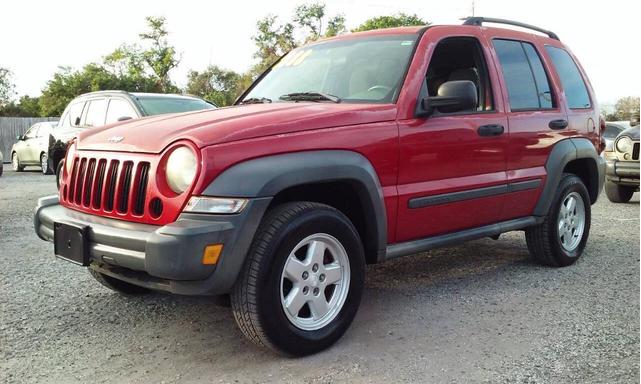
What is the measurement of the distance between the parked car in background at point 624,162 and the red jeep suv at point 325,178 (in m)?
4.65

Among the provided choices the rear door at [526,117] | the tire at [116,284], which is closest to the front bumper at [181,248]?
the tire at [116,284]

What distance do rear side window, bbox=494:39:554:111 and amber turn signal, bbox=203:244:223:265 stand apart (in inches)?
106

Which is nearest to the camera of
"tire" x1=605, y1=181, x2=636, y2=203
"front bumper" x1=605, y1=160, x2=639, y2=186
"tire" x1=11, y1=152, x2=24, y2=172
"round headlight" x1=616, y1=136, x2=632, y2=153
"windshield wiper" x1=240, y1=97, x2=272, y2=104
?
"windshield wiper" x1=240, y1=97, x2=272, y2=104

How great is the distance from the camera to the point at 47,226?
366 cm

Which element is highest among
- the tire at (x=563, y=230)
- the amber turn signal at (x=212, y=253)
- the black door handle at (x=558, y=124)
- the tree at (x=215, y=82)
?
the tree at (x=215, y=82)

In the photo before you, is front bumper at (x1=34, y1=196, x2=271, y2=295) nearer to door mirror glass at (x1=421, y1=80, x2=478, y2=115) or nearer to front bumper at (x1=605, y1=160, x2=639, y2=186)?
door mirror glass at (x1=421, y1=80, x2=478, y2=115)

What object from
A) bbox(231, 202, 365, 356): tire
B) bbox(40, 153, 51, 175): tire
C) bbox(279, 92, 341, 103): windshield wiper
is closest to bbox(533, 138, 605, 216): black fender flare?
bbox(279, 92, 341, 103): windshield wiper

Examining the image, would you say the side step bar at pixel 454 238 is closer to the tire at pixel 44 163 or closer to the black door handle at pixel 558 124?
the black door handle at pixel 558 124

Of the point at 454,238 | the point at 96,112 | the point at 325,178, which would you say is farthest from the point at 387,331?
the point at 96,112

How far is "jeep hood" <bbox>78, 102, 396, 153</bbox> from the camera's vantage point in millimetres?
3121

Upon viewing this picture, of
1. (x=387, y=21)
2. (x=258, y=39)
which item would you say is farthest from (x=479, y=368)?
(x=258, y=39)

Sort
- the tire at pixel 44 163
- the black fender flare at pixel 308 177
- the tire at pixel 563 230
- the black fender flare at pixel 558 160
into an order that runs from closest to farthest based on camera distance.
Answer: the black fender flare at pixel 308 177 → the black fender flare at pixel 558 160 → the tire at pixel 563 230 → the tire at pixel 44 163

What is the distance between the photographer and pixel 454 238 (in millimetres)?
4176

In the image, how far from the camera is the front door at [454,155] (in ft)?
12.5
